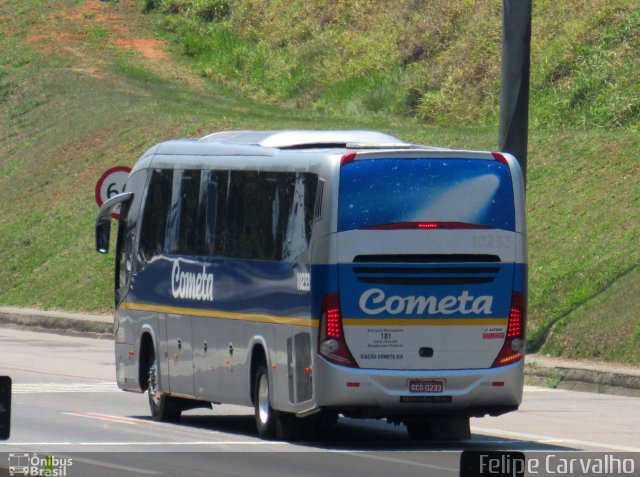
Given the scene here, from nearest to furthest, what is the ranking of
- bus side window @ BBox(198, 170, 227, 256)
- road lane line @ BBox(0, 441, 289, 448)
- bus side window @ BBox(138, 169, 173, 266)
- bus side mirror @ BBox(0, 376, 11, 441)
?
bus side mirror @ BBox(0, 376, 11, 441) < road lane line @ BBox(0, 441, 289, 448) < bus side window @ BBox(198, 170, 227, 256) < bus side window @ BBox(138, 169, 173, 266)

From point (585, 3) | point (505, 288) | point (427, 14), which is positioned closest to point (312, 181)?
point (505, 288)

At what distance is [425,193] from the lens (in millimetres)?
15188

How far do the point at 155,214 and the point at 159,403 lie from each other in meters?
2.14

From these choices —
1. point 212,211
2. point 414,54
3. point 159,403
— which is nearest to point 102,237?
point 159,403

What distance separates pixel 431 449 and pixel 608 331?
8241mm

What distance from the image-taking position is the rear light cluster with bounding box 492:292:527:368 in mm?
15203

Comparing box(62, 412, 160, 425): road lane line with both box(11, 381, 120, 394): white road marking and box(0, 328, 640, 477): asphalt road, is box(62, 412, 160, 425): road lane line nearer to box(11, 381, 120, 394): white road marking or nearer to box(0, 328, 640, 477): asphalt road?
box(0, 328, 640, 477): asphalt road

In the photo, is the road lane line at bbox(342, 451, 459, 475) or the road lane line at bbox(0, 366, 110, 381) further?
the road lane line at bbox(0, 366, 110, 381)

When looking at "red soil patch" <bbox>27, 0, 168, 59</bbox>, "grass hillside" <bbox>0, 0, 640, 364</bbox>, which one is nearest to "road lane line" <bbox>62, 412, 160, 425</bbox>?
"grass hillside" <bbox>0, 0, 640, 364</bbox>

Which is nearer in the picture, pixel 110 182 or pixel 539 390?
pixel 539 390

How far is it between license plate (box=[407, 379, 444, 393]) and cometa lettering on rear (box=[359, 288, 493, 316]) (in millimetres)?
628

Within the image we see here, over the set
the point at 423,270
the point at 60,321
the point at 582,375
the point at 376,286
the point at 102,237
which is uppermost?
the point at 423,270

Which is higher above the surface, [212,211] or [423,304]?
[212,211]

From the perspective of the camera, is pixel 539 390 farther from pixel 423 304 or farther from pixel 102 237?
pixel 423 304
